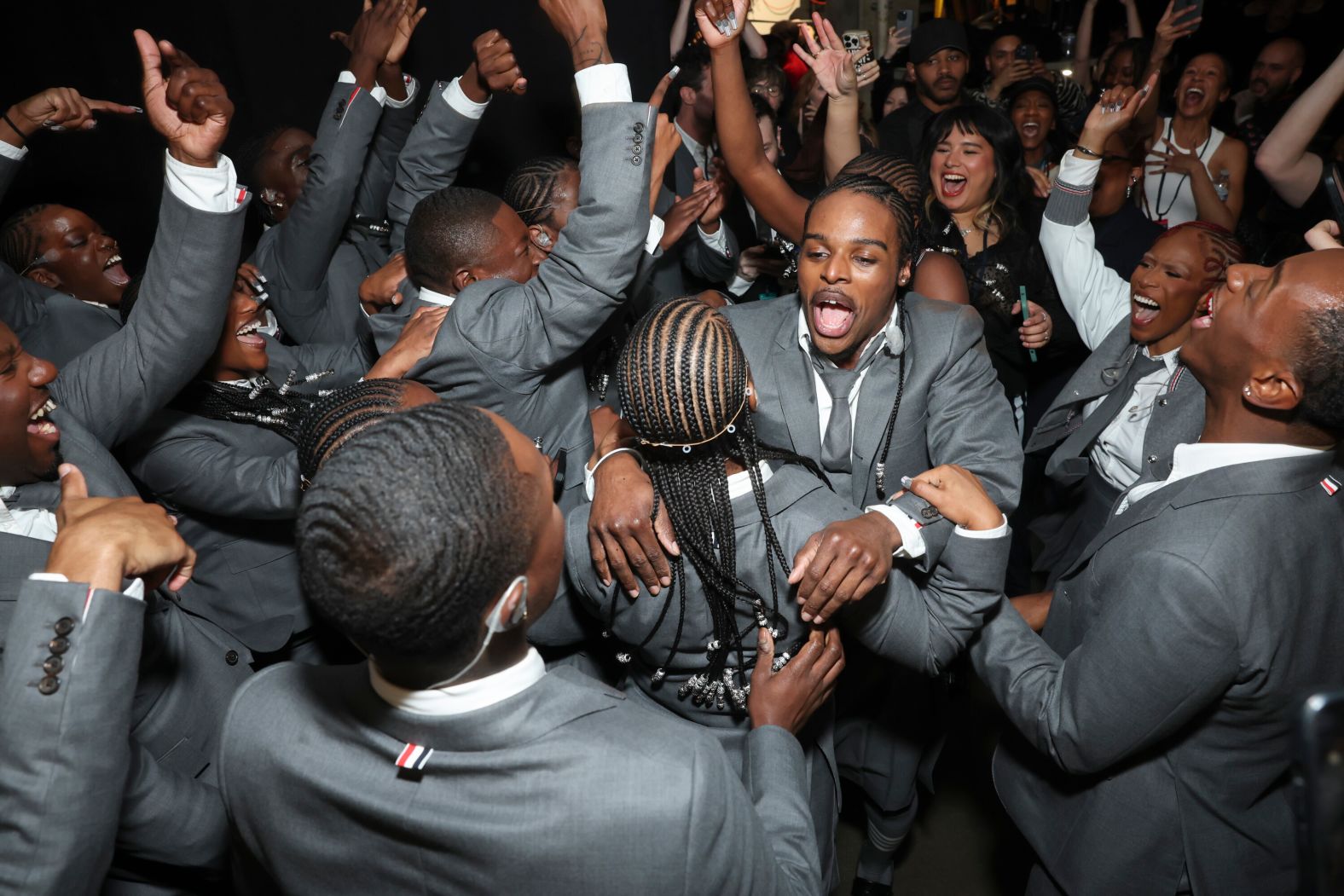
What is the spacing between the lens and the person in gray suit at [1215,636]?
58.8 inches

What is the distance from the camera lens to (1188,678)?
1.48m

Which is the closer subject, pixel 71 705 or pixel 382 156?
pixel 71 705

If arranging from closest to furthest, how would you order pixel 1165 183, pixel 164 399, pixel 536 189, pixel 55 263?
pixel 164 399
pixel 536 189
pixel 55 263
pixel 1165 183

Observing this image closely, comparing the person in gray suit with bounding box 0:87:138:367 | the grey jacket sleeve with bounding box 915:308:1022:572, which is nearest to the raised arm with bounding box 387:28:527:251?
the person in gray suit with bounding box 0:87:138:367

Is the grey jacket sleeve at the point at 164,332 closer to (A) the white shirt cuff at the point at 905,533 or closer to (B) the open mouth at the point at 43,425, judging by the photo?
(B) the open mouth at the point at 43,425

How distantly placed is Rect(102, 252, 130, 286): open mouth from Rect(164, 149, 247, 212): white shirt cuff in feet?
4.70

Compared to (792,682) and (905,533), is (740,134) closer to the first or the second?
(905,533)

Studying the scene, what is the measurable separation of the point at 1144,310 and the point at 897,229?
94 cm

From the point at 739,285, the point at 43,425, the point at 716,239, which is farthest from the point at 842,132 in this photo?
the point at 43,425

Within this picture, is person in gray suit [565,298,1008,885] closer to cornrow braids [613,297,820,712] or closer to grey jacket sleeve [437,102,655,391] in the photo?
cornrow braids [613,297,820,712]

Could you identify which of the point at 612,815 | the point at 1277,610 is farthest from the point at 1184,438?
the point at 612,815

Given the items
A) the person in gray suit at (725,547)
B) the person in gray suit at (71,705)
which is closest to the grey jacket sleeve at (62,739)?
the person in gray suit at (71,705)

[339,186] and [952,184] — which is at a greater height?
[339,186]

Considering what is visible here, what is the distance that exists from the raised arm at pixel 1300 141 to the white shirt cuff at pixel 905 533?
215 cm
